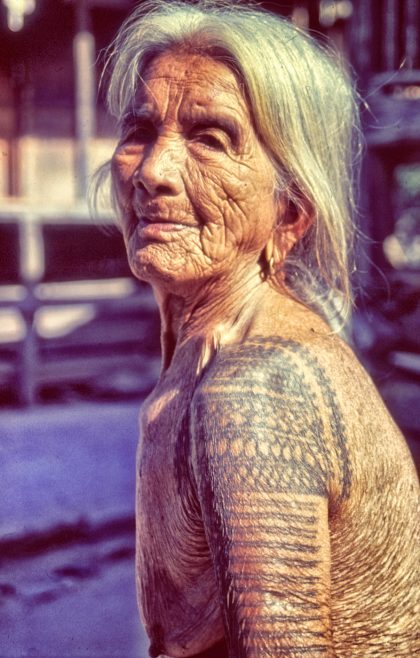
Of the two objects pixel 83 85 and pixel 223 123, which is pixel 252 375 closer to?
pixel 223 123

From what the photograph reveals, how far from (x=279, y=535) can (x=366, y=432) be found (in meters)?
0.31

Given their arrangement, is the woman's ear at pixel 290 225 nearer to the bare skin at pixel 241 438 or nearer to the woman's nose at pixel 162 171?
the bare skin at pixel 241 438

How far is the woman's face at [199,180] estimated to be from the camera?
5.20 feet

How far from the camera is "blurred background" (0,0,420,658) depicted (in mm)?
4504

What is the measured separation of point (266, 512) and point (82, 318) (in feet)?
29.9

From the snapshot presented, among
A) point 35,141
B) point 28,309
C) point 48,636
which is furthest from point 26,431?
point 35,141

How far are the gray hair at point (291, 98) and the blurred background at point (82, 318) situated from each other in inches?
6.7

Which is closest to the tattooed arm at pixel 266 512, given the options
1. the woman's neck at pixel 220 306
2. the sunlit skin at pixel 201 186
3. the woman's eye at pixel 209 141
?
the woman's neck at pixel 220 306

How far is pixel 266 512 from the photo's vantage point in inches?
48.1

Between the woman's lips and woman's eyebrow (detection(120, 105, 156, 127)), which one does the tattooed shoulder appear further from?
woman's eyebrow (detection(120, 105, 156, 127))

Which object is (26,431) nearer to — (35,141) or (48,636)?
(48,636)

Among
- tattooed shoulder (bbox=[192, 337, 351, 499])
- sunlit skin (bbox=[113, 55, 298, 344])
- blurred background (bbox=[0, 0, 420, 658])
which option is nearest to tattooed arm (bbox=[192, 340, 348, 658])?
tattooed shoulder (bbox=[192, 337, 351, 499])

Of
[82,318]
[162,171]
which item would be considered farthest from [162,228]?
[82,318]

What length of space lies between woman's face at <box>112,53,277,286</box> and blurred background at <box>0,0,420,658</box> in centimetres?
43
